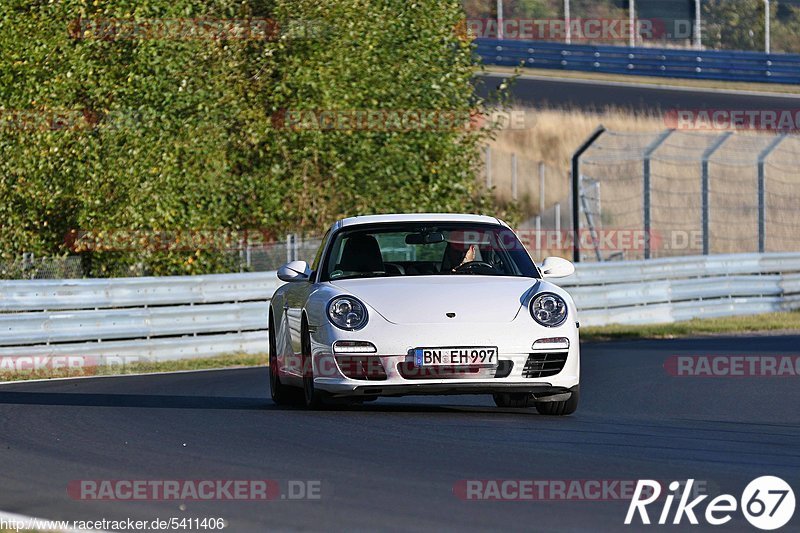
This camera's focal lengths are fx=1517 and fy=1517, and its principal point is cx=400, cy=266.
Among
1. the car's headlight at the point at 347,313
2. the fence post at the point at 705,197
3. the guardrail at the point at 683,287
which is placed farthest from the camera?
the fence post at the point at 705,197

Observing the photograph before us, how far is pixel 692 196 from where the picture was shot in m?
36.4

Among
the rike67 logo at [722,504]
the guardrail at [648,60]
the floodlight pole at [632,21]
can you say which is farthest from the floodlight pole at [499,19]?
the rike67 logo at [722,504]

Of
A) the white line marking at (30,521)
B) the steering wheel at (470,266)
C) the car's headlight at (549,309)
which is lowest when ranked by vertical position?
the car's headlight at (549,309)

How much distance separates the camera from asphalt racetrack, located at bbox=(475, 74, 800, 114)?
3844 centimetres

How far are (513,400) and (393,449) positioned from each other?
9.04ft

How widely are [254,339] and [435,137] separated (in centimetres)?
769

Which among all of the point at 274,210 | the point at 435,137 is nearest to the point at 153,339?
the point at 274,210

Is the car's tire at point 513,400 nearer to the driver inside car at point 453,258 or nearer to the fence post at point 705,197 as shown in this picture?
the driver inside car at point 453,258

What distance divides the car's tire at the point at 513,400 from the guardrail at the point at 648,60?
30065 millimetres

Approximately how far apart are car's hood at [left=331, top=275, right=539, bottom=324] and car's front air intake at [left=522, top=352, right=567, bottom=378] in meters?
0.31

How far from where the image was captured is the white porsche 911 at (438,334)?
31.2 ft

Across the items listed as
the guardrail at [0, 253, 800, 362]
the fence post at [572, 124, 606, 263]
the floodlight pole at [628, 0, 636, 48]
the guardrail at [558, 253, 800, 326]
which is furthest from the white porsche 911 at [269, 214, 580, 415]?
the floodlight pole at [628, 0, 636, 48]

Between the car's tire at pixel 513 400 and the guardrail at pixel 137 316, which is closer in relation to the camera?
the car's tire at pixel 513 400

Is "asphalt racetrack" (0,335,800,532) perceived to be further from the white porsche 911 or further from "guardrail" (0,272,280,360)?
"guardrail" (0,272,280,360)
